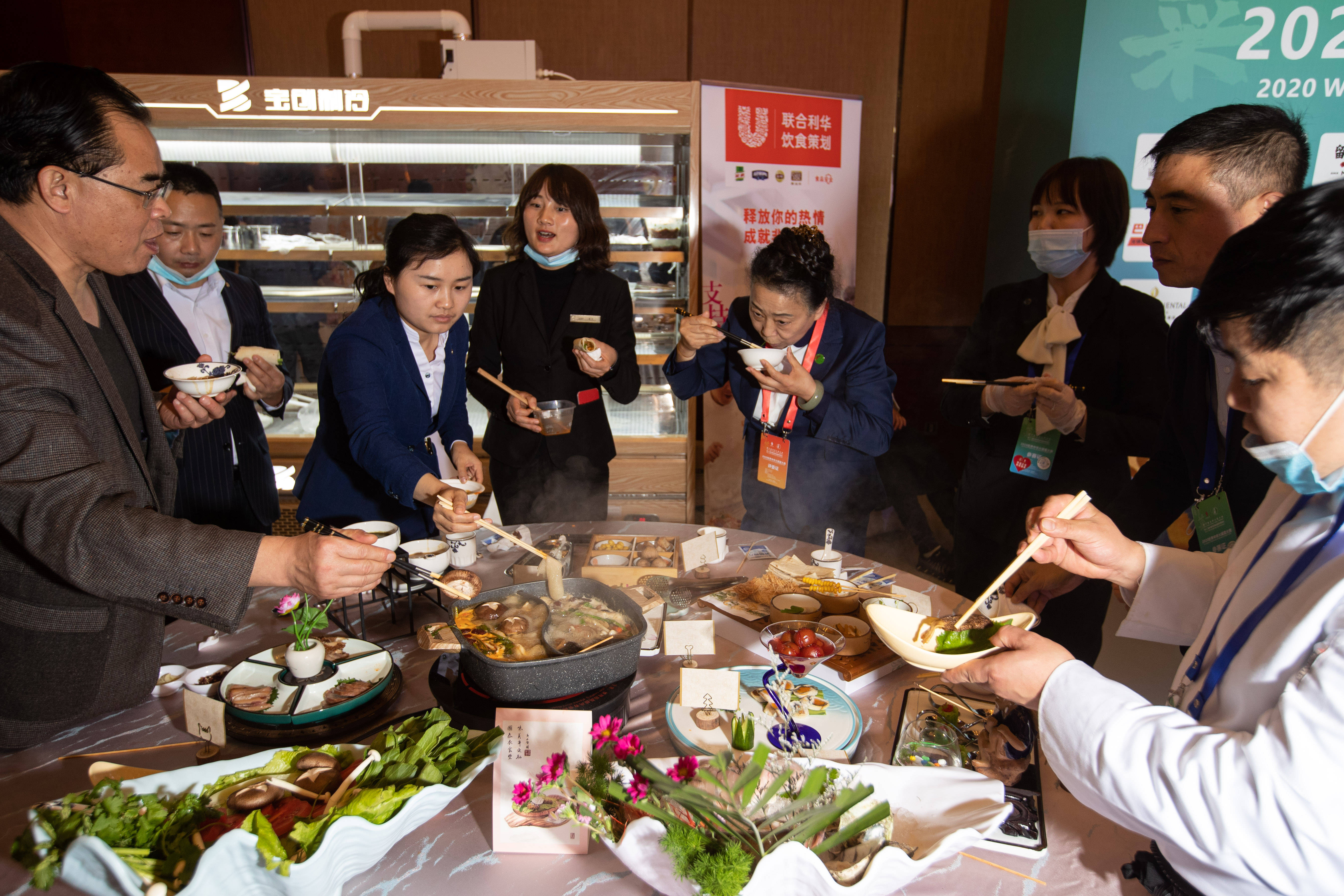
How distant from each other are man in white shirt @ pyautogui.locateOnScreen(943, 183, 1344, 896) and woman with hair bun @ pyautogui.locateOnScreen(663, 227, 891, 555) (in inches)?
62.2

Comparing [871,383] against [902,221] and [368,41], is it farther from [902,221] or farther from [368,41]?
[368,41]

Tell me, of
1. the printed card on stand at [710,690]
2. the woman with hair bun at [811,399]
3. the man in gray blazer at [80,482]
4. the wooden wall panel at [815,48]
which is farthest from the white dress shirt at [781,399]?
the wooden wall panel at [815,48]

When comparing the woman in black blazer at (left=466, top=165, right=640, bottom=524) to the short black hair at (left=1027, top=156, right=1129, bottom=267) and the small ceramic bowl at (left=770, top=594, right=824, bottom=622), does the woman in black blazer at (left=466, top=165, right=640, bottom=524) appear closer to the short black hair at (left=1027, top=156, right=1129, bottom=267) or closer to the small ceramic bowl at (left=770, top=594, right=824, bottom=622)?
the small ceramic bowl at (left=770, top=594, right=824, bottom=622)

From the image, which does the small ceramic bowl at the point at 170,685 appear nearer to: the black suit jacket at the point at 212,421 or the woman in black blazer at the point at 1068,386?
the black suit jacket at the point at 212,421

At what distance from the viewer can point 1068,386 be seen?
2.30 meters

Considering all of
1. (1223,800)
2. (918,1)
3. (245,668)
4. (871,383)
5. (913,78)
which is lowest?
→ (245,668)

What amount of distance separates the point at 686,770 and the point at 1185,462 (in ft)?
5.36

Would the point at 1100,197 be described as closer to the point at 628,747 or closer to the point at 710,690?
the point at 710,690

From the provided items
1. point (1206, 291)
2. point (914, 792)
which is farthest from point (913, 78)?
point (914, 792)

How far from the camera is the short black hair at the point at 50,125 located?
4.46ft

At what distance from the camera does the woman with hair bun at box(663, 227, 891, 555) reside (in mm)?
2643

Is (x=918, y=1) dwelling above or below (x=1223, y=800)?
above

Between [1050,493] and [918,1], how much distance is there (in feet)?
13.7

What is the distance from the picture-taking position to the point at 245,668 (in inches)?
59.9
